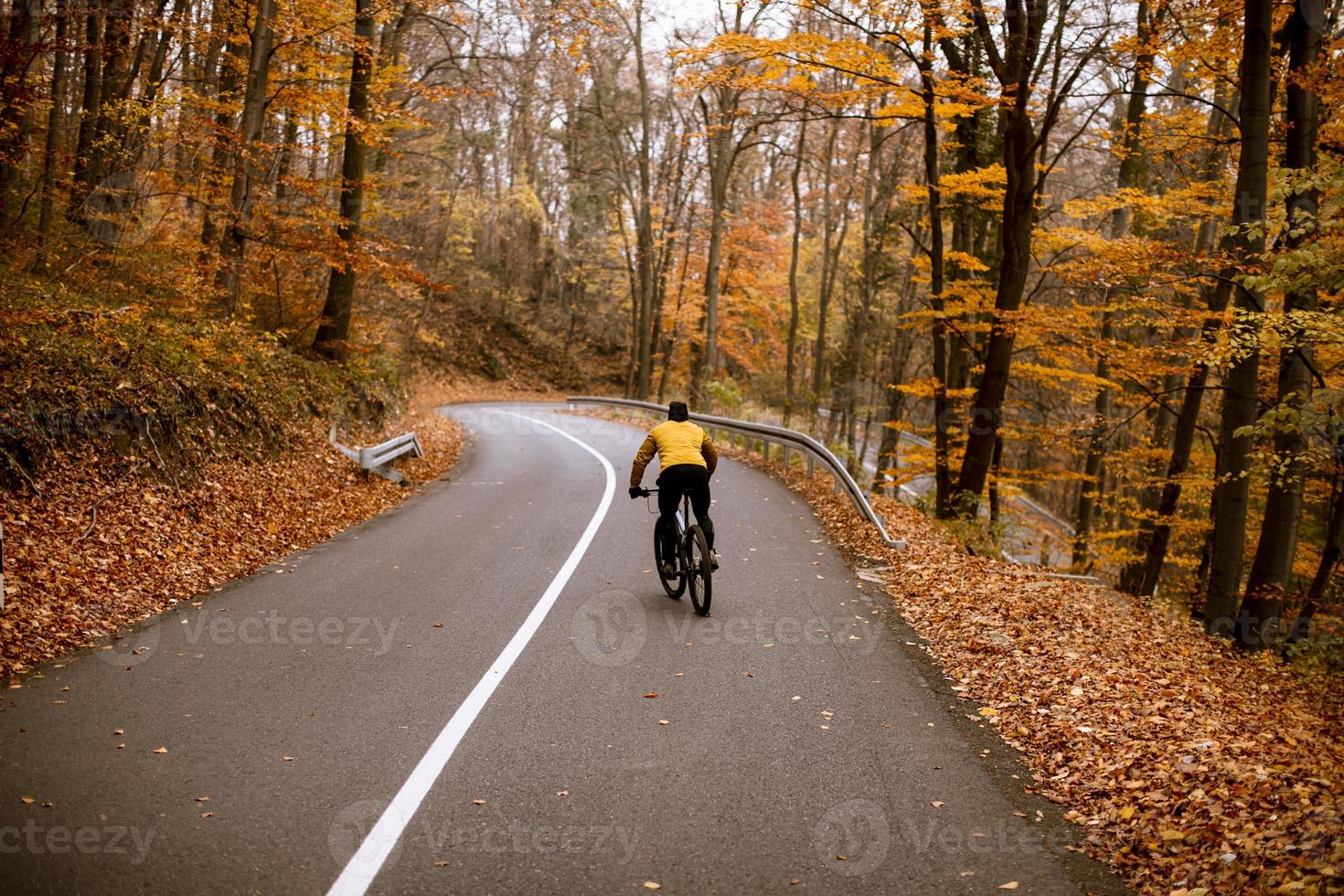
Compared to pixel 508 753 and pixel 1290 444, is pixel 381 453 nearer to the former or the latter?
pixel 508 753

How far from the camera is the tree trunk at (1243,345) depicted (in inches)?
365

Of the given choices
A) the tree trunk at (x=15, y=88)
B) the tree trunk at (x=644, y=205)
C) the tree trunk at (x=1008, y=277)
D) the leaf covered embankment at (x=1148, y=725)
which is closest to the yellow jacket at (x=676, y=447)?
the leaf covered embankment at (x=1148, y=725)

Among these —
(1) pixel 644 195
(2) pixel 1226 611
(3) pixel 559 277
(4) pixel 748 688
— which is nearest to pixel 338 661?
(4) pixel 748 688

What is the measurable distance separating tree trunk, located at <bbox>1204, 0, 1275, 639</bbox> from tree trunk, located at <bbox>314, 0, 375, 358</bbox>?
12.7 metres

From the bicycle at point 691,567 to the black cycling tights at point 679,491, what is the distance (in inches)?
3.3

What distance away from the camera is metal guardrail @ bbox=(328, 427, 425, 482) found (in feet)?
47.6

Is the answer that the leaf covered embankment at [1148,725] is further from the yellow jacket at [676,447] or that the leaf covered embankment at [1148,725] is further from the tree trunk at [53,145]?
the tree trunk at [53,145]

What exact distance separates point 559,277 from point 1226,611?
161 feet

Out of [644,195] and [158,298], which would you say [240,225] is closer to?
[158,298]

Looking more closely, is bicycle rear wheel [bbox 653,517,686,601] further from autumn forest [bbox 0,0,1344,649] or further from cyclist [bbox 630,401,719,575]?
autumn forest [bbox 0,0,1344,649]

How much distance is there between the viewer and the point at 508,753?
5020mm

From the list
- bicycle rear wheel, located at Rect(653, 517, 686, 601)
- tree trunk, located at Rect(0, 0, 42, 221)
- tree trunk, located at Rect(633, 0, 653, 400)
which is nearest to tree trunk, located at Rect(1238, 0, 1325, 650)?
bicycle rear wheel, located at Rect(653, 517, 686, 601)

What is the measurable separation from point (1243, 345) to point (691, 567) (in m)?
6.23

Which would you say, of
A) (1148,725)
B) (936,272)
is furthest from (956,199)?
(1148,725)
